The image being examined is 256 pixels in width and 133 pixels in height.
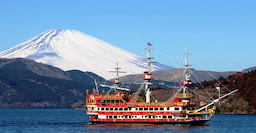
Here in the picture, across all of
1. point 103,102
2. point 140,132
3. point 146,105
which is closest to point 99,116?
point 103,102

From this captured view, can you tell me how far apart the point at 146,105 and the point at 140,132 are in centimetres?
1247

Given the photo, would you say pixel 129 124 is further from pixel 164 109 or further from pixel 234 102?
pixel 234 102

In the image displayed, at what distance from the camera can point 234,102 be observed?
177m

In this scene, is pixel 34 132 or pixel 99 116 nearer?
pixel 34 132

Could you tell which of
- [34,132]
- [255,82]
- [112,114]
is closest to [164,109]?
[112,114]

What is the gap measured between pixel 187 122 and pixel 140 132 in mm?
13847

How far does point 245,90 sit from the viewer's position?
18438 centimetres

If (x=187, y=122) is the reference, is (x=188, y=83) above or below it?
above

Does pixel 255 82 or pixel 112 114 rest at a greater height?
pixel 255 82

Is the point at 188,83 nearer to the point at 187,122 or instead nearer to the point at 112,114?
the point at 187,122

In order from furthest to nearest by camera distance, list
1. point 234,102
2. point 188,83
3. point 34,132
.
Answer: point 234,102 → point 188,83 → point 34,132

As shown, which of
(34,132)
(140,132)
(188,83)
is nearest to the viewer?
(140,132)

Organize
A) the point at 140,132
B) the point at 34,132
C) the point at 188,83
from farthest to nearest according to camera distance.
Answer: the point at 188,83
the point at 34,132
the point at 140,132

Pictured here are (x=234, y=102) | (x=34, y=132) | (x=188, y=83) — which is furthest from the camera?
(x=234, y=102)
